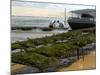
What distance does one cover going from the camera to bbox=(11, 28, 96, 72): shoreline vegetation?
2.56 meters

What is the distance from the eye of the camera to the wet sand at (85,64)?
9.06ft

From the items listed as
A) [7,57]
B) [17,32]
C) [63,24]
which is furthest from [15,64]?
[63,24]

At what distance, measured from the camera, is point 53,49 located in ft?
8.83

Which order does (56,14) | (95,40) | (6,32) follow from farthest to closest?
(95,40) < (56,14) < (6,32)

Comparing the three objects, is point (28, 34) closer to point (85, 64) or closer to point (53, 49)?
point (53, 49)

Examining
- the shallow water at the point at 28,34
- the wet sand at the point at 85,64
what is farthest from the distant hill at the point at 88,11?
the wet sand at the point at 85,64

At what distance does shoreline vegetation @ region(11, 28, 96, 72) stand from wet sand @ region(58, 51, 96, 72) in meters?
0.05

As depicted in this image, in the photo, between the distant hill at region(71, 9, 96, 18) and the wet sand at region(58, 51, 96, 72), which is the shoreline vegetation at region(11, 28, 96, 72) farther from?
the distant hill at region(71, 9, 96, 18)

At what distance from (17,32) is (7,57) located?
30cm

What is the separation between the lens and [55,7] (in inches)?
106

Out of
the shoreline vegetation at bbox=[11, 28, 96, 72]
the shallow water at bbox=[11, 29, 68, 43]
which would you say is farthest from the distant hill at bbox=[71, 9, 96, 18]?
the shallow water at bbox=[11, 29, 68, 43]

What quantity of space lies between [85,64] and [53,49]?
48 cm

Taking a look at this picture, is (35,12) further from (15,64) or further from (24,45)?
(15,64)

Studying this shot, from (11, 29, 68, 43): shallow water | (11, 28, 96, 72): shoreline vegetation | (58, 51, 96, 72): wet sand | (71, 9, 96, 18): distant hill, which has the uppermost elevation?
(71, 9, 96, 18): distant hill
